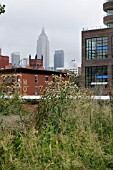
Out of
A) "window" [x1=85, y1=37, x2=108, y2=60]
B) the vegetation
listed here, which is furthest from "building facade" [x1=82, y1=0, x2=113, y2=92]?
the vegetation

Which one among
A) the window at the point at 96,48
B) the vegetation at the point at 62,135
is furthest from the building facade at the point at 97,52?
the vegetation at the point at 62,135

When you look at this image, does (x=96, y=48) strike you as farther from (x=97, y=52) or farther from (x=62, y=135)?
(x=62, y=135)

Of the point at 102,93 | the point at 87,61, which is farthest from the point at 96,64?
the point at 102,93

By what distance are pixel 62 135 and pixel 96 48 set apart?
60.8 metres

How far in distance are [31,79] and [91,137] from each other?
59102 millimetres

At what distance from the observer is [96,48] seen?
6544 cm

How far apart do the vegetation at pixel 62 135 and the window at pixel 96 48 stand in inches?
2295

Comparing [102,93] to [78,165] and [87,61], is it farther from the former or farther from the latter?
[87,61]

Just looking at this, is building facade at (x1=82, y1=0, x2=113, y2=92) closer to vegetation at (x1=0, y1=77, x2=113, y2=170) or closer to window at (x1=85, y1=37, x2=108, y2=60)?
window at (x1=85, y1=37, x2=108, y2=60)

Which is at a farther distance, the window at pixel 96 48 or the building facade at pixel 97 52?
the window at pixel 96 48

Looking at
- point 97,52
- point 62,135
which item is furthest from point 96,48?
point 62,135

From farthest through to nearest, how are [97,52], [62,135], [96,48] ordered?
[96,48] → [97,52] → [62,135]

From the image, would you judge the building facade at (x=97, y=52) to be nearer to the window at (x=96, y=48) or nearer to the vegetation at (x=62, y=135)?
the window at (x=96, y=48)

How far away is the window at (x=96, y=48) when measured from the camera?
64625 mm
